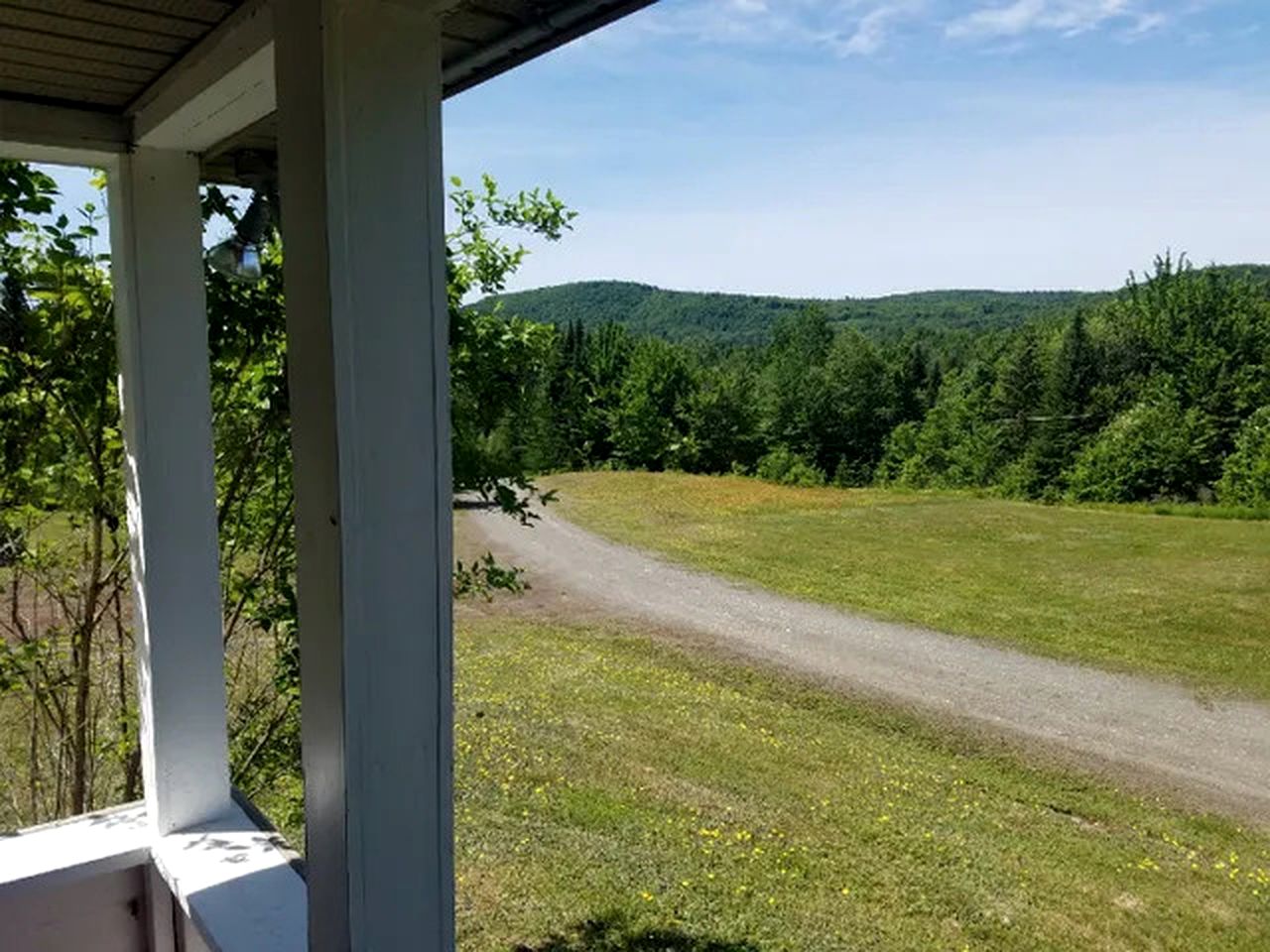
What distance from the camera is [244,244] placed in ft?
4.45

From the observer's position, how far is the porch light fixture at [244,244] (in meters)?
1.34

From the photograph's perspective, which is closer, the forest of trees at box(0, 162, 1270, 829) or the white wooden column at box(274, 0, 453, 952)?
the white wooden column at box(274, 0, 453, 952)

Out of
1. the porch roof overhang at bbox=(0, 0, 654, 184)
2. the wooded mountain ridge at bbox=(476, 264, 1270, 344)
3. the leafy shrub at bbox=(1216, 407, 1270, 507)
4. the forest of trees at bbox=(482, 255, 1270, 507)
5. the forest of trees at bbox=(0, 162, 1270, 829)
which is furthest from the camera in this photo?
the wooded mountain ridge at bbox=(476, 264, 1270, 344)

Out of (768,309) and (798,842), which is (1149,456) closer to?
(798,842)

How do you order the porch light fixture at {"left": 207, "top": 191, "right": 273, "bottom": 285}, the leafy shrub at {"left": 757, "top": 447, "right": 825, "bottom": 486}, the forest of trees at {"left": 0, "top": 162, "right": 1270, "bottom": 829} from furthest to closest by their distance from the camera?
the leafy shrub at {"left": 757, "top": 447, "right": 825, "bottom": 486} < the forest of trees at {"left": 0, "top": 162, "right": 1270, "bottom": 829} < the porch light fixture at {"left": 207, "top": 191, "right": 273, "bottom": 285}

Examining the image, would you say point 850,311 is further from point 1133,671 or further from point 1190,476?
point 1133,671

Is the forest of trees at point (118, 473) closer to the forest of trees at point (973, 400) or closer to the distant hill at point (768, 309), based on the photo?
the forest of trees at point (973, 400)

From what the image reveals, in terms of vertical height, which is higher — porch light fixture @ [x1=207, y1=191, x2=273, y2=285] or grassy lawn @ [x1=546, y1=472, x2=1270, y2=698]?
porch light fixture @ [x1=207, y1=191, x2=273, y2=285]

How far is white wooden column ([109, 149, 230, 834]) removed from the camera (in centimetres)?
125

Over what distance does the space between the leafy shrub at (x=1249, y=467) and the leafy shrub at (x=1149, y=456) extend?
66 centimetres

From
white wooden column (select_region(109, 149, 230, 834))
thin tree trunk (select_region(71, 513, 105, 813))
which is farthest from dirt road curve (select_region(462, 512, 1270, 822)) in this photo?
white wooden column (select_region(109, 149, 230, 834))

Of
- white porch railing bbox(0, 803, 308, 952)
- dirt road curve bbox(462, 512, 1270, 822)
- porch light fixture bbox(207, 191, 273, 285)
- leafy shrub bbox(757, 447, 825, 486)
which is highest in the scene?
porch light fixture bbox(207, 191, 273, 285)

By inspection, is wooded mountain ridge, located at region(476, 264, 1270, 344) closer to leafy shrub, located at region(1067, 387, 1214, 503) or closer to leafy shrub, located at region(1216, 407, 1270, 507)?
leafy shrub, located at region(1216, 407, 1270, 507)

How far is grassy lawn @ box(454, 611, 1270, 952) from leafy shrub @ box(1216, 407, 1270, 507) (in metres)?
11.0
